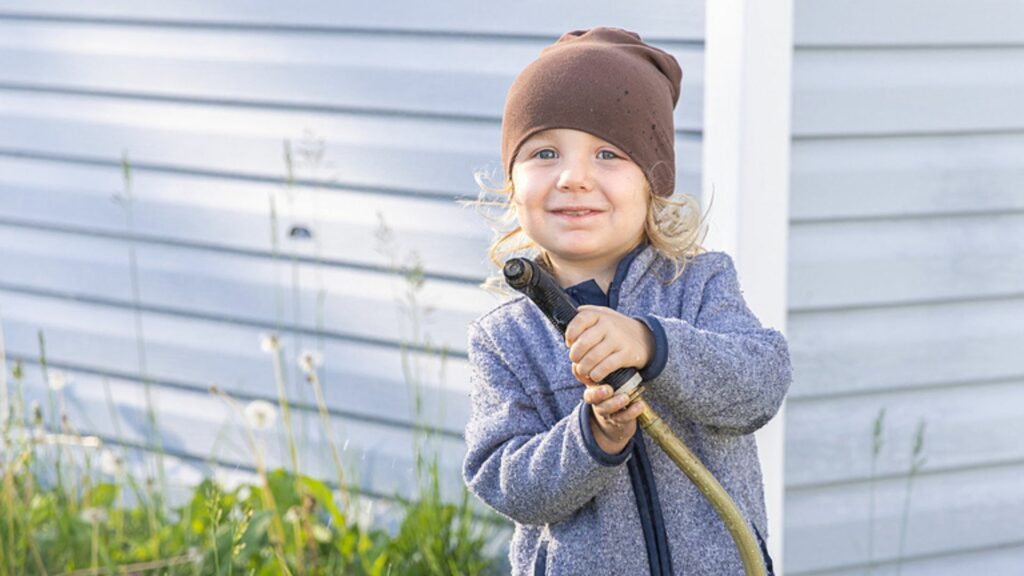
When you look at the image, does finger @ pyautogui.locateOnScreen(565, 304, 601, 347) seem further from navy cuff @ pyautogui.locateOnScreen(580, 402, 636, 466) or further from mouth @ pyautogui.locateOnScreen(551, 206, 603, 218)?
mouth @ pyautogui.locateOnScreen(551, 206, 603, 218)

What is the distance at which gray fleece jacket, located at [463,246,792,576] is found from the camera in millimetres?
2148

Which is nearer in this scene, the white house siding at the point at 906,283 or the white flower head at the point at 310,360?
the white house siding at the point at 906,283

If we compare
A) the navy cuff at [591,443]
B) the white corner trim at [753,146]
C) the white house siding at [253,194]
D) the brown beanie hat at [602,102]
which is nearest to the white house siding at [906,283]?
the white corner trim at [753,146]

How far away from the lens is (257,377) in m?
4.29

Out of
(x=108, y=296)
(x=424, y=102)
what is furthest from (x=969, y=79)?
(x=108, y=296)

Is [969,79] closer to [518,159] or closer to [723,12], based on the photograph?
[723,12]

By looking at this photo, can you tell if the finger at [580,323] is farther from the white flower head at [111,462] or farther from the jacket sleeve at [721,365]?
the white flower head at [111,462]

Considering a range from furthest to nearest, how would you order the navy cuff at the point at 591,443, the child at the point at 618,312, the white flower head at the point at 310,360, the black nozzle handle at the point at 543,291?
the white flower head at the point at 310,360
the child at the point at 618,312
the navy cuff at the point at 591,443
the black nozzle handle at the point at 543,291

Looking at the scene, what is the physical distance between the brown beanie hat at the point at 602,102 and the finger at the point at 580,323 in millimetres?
482

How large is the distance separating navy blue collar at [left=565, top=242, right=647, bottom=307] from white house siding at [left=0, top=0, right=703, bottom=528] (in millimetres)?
1042

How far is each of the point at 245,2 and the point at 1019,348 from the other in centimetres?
210

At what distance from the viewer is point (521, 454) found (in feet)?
7.29

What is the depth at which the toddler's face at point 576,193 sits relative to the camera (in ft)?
7.45

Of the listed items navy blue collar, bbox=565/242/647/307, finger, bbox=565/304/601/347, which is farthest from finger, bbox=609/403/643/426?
navy blue collar, bbox=565/242/647/307
